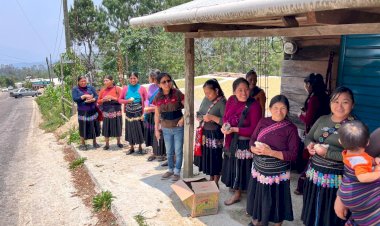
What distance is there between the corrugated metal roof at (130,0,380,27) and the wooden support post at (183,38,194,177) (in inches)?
29.9

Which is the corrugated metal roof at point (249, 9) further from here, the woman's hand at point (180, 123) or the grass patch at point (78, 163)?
the grass patch at point (78, 163)

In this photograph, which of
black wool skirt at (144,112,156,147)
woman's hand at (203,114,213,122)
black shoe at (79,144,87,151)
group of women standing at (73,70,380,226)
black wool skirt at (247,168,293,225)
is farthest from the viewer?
black shoe at (79,144,87,151)

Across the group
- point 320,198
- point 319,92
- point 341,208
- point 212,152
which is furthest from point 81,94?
point 341,208

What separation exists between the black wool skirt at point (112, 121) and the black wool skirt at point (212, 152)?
3.03 m

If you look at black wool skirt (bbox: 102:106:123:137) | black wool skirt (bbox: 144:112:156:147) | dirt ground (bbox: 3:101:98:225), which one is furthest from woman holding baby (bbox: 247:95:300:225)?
black wool skirt (bbox: 102:106:123:137)

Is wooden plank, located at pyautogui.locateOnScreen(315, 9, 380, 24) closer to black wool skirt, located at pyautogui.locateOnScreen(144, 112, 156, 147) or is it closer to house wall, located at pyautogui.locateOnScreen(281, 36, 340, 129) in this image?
house wall, located at pyautogui.locateOnScreen(281, 36, 340, 129)

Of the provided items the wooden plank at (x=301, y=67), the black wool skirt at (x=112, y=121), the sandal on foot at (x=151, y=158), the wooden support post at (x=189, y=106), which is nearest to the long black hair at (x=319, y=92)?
the wooden plank at (x=301, y=67)

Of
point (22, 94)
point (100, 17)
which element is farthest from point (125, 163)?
point (22, 94)

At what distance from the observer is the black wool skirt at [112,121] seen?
725cm

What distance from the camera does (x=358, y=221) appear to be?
2.59 m

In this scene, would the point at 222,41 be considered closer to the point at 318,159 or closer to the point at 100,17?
the point at 100,17

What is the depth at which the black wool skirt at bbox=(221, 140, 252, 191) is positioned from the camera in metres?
4.16

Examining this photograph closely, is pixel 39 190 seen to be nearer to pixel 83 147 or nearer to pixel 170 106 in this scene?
pixel 83 147

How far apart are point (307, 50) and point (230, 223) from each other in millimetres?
3506
